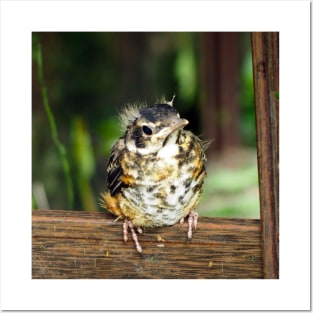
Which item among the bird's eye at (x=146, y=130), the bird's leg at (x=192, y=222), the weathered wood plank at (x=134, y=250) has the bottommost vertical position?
the weathered wood plank at (x=134, y=250)

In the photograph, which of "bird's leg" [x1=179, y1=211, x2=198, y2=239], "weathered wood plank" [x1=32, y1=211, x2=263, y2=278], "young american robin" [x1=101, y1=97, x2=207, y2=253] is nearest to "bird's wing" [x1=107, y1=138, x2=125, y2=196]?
"young american robin" [x1=101, y1=97, x2=207, y2=253]

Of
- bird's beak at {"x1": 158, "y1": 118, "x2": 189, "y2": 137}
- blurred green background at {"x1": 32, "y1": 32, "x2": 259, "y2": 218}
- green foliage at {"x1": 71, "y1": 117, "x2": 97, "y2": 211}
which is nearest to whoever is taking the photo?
bird's beak at {"x1": 158, "y1": 118, "x2": 189, "y2": 137}

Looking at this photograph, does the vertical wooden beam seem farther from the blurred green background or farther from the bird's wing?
the blurred green background

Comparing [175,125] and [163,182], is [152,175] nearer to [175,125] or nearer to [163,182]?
[163,182]

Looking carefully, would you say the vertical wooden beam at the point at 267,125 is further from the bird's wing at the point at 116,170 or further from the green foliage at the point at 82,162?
the green foliage at the point at 82,162

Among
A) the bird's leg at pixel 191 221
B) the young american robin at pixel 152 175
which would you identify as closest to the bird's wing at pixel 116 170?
the young american robin at pixel 152 175

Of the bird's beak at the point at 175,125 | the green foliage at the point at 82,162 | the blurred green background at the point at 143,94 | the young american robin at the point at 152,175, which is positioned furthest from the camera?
the blurred green background at the point at 143,94
